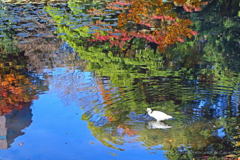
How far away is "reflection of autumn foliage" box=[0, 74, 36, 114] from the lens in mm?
6082

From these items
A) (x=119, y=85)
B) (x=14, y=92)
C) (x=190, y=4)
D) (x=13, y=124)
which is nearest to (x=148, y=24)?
(x=190, y=4)

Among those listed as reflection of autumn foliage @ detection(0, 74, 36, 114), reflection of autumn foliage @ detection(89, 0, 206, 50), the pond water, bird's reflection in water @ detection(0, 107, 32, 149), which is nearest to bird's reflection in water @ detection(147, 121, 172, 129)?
the pond water

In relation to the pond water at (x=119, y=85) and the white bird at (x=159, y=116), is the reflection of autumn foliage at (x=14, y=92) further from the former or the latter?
the white bird at (x=159, y=116)

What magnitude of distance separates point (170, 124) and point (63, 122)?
1782mm

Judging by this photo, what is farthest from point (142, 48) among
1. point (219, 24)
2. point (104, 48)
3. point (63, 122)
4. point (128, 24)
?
point (63, 122)

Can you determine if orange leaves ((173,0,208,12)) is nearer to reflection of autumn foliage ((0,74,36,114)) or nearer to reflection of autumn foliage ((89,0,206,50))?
reflection of autumn foliage ((89,0,206,50))

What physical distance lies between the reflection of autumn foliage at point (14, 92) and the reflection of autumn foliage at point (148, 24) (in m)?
3.34

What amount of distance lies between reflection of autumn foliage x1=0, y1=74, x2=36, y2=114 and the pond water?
0.02 meters

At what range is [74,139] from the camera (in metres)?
5.09

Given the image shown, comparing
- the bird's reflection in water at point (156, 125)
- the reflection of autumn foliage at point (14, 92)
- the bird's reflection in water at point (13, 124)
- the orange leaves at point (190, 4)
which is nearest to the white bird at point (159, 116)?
the bird's reflection in water at point (156, 125)

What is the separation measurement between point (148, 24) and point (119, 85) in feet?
18.9

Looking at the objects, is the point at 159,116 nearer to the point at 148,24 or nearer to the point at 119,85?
the point at 119,85

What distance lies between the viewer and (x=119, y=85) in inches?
271

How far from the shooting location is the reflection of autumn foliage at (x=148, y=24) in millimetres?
10659
